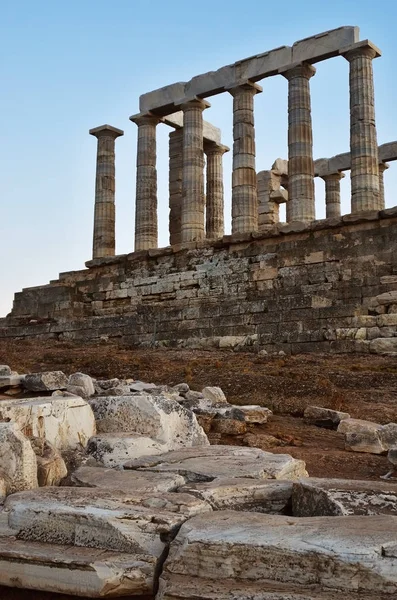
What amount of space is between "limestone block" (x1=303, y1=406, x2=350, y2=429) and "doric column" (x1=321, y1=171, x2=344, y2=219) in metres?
24.8

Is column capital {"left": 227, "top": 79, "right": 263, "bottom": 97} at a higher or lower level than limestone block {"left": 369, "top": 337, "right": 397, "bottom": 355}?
higher

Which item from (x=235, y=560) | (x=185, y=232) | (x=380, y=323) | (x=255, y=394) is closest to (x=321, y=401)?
(x=255, y=394)

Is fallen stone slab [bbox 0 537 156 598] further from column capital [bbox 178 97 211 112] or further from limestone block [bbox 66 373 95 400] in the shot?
column capital [bbox 178 97 211 112]

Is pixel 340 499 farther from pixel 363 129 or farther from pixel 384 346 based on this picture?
pixel 363 129

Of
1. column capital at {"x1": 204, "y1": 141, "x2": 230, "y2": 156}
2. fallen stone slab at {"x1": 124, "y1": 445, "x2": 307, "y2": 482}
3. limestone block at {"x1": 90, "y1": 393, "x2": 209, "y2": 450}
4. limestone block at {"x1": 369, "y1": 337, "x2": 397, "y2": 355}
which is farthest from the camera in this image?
column capital at {"x1": 204, "y1": 141, "x2": 230, "y2": 156}

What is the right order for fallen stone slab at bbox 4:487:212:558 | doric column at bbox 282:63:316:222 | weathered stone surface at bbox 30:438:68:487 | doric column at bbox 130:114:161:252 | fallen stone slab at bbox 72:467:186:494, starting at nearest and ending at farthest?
fallen stone slab at bbox 4:487:212:558 < fallen stone slab at bbox 72:467:186:494 < weathered stone surface at bbox 30:438:68:487 < doric column at bbox 282:63:316:222 < doric column at bbox 130:114:161:252

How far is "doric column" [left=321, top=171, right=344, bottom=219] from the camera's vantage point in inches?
1262

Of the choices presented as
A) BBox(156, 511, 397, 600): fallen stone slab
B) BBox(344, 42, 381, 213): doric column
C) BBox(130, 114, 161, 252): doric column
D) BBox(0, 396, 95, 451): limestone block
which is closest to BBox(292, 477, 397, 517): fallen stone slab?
BBox(156, 511, 397, 600): fallen stone slab

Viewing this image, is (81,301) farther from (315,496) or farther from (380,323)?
(315,496)

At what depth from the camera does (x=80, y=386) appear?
7496 millimetres

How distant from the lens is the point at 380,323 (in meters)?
14.7

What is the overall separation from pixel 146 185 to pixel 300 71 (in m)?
7.63

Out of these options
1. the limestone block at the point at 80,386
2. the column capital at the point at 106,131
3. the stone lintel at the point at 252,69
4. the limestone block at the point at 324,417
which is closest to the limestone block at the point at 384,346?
the limestone block at the point at 324,417

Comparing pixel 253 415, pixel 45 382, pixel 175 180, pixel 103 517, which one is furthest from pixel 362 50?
pixel 103 517
